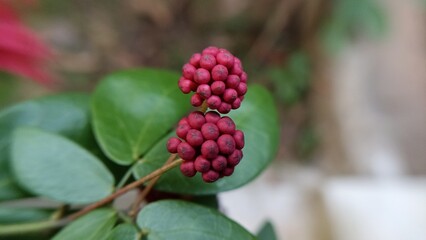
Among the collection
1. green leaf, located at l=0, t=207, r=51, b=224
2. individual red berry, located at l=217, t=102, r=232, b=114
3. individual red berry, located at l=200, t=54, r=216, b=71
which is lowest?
green leaf, located at l=0, t=207, r=51, b=224

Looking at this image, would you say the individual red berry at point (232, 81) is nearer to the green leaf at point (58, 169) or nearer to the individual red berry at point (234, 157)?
the individual red berry at point (234, 157)

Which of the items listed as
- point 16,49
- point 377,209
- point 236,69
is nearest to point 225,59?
point 236,69

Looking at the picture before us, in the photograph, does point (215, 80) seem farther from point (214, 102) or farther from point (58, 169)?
point (58, 169)

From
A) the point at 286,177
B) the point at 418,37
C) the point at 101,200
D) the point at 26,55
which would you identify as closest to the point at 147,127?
the point at 101,200

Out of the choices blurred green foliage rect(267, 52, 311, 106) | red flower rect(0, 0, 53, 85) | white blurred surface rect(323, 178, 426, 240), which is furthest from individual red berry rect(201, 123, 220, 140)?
blurred green foliage rect(267, 52, 311, 106)

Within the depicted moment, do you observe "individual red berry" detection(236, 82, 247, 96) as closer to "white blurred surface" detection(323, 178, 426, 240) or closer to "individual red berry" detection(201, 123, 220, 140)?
"individual red berry" detection(201, 123, 220, 140)
